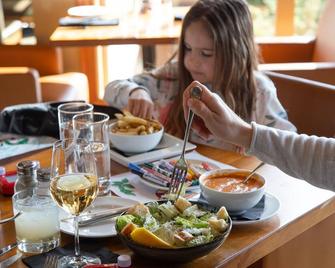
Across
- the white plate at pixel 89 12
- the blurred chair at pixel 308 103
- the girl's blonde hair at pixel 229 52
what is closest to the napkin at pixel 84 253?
the girl's blonde hair at pixel 229 52

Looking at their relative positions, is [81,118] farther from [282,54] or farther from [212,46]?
[282,54]

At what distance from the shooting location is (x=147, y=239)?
849 millimetres

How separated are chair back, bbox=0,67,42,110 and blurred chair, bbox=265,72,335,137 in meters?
1.60

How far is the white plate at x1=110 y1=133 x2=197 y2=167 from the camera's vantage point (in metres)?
1.30

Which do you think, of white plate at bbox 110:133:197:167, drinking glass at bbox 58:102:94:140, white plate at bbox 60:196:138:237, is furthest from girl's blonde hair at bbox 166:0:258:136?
white plate at bbox 60:196:138:237

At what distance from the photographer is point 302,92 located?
164 cm

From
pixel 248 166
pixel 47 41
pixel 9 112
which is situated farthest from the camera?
pixel 47 41

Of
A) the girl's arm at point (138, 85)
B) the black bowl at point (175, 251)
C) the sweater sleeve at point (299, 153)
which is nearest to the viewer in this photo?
the black bowl at point (175, 251)

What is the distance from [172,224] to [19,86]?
223 cm

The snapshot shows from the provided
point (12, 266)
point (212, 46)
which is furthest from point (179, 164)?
point (212, 46)

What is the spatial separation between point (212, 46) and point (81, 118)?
54cm

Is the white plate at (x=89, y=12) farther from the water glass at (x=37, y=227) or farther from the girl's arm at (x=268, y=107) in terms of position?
the water glass at (x=37, y=227)

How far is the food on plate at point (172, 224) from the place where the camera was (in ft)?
2.78

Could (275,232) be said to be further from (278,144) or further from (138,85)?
(138,85)
